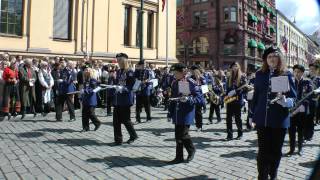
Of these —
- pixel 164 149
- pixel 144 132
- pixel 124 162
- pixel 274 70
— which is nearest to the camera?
pixel 274 70

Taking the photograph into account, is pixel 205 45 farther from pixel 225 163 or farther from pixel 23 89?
pixel 225 163

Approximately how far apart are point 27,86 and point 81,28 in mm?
9401

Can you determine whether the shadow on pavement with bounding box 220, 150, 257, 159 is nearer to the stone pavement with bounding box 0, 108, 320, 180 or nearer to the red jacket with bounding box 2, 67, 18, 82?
the stone pavement with bounding box 0, 108, 320, 180

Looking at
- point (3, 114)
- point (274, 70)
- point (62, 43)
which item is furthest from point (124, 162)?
point (62, 43)

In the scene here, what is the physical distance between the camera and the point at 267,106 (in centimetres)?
526

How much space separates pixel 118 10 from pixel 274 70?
1928 cm

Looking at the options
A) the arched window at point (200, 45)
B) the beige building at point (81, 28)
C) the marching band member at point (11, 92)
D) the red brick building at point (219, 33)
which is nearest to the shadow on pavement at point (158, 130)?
the marching band member at point (11, 92)

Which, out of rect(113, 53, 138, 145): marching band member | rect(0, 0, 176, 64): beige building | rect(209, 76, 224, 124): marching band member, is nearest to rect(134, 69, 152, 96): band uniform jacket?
rect(113, 53, 138, 145): marching band member

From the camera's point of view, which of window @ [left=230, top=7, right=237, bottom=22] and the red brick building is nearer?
the red brick building

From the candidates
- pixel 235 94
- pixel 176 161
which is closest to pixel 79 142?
pixel 176 161

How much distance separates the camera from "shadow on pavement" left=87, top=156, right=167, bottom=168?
6625mm

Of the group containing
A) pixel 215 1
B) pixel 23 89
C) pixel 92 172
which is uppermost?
pixel 215 1

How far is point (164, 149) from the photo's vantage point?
8.05 meters

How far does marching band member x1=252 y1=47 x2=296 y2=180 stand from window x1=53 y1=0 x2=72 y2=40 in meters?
17.0
